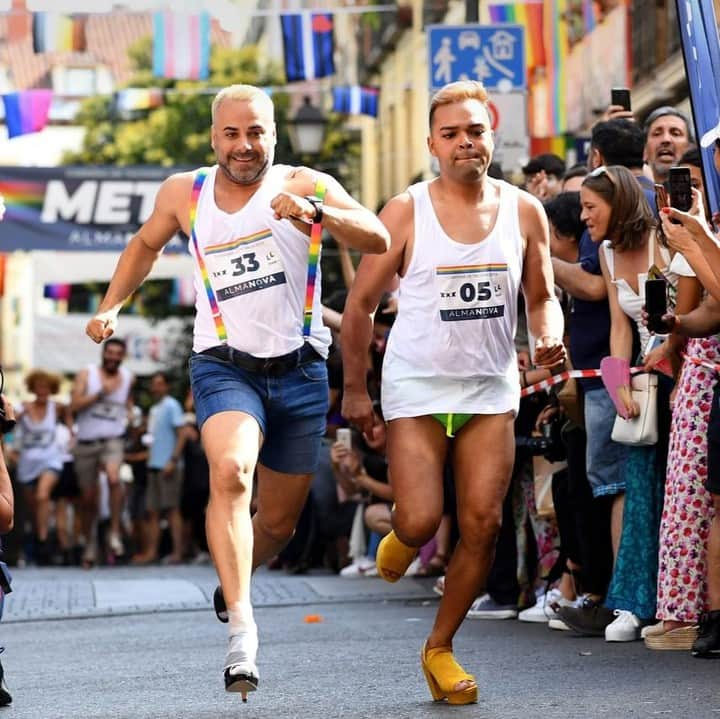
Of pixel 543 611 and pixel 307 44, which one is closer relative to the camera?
pixel 543 611

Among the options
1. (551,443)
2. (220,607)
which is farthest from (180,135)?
(220,607)

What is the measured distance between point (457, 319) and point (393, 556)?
0.93 metres

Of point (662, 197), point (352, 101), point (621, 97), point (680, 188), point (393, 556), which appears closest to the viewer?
point (393, 556)

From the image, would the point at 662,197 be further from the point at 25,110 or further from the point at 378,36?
the point at 378,36

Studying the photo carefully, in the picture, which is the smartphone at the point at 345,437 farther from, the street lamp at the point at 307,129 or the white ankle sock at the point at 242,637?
the street lamp at the point at 307,129

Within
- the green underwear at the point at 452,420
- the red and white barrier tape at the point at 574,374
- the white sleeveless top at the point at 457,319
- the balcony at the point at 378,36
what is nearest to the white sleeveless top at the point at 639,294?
the red and white barrier tape at the point at 574,374

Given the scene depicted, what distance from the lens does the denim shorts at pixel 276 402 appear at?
7.32m

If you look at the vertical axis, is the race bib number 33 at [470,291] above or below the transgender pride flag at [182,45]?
below

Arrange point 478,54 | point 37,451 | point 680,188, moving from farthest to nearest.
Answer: point 37,451 < point 478,54 < point 680,188

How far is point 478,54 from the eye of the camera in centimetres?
1653

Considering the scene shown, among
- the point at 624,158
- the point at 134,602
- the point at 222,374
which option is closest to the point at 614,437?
the point at 624,158

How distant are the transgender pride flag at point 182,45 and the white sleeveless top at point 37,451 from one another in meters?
5.71

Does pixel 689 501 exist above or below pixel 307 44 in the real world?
below

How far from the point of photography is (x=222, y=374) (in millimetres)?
7383
